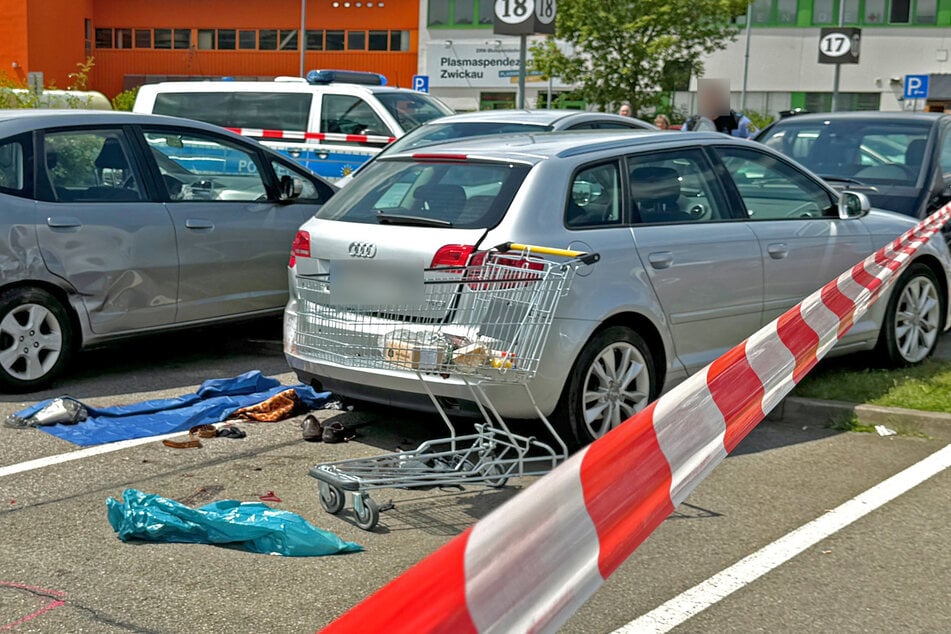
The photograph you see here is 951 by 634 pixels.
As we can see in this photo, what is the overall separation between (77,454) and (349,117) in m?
10.2

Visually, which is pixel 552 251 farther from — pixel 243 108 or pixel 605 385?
pixel 243 108

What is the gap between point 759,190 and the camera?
750cm

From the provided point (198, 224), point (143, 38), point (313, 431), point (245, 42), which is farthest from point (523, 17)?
point (143, 38)

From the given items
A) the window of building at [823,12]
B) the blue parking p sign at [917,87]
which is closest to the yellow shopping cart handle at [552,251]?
the blue parking p sign at [917,87]

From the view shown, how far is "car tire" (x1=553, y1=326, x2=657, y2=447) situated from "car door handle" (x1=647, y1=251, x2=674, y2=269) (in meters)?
0.39

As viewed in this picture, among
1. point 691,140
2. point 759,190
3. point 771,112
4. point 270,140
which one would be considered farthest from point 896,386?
point 771,112

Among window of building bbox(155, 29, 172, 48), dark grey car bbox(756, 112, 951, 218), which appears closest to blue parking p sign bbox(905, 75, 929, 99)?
dark grey car bbox(756, 112, 951, 218)

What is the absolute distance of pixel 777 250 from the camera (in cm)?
727

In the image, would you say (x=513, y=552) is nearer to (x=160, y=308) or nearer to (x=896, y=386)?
(x=896, y=386)

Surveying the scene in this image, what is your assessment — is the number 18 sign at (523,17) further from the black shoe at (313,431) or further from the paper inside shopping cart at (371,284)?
the paper inside shopping cart at (371,284)

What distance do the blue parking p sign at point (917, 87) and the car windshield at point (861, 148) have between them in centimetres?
1714

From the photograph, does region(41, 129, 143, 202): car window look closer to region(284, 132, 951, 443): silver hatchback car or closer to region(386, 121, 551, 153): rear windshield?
region(284, 132, 951, 443): silver hatchback car

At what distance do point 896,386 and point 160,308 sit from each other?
467 centimetres

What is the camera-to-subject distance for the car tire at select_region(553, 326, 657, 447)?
603 centimetres
